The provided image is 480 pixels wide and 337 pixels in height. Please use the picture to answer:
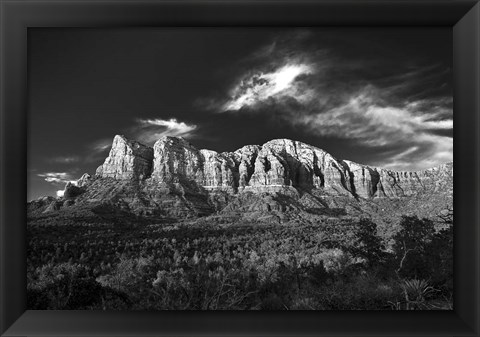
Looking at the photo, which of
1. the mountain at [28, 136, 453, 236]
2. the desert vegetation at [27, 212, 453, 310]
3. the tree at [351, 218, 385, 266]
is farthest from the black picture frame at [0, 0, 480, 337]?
the mountain at [28, 136, 453, 236]

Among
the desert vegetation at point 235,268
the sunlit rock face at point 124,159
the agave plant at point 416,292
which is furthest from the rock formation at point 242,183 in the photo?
the agave plant at point 416,292

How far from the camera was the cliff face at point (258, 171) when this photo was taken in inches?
219

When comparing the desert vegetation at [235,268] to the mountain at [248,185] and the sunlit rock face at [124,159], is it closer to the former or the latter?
the mountain at [248,185]

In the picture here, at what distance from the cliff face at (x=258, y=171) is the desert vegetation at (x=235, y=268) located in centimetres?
109

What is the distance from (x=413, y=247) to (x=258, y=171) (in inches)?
118

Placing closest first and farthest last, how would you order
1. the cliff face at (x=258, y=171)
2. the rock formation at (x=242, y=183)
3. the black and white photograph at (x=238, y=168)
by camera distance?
the black and white photograph at (x=238, y=168) < the rock formation at (x=242, y=183) < the cliff face at (x=258, y=171)

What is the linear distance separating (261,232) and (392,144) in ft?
8.96

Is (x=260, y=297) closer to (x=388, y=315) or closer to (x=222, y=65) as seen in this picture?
(x=388, y=315)

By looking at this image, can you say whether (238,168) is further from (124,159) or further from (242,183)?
(124,159)

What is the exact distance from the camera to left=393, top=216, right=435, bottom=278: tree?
3914 mm

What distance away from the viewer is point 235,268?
13.8ft

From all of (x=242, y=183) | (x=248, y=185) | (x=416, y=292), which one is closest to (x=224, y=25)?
(x=416, y=292)

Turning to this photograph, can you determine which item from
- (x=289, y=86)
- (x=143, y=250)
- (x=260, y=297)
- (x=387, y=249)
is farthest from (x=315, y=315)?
(x=289, y=86)

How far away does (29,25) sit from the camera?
2549 mm
